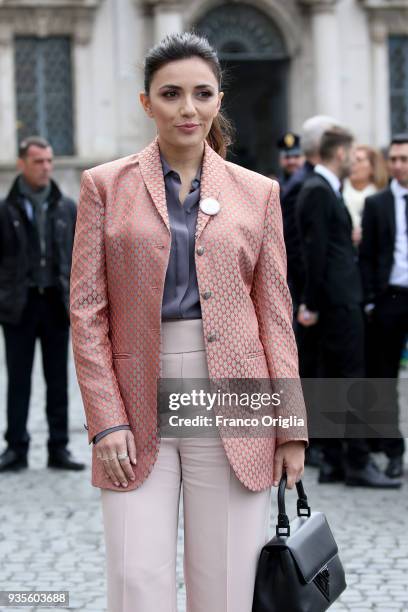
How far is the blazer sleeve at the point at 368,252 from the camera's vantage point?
7531mm

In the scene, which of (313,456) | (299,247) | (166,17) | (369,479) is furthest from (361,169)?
(166,17)

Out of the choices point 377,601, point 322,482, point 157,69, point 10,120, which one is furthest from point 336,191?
point 10,120

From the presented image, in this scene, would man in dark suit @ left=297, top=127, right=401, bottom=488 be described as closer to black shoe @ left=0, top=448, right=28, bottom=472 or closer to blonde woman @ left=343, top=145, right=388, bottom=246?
black shoe @ left=0, top=448, right=28, bottom=472

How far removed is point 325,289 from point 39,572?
8.38ft

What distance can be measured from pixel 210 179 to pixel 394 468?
4475 mm

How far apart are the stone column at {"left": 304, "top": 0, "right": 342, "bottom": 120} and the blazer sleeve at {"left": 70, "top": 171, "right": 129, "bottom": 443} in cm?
1717

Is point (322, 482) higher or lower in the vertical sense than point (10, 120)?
lower

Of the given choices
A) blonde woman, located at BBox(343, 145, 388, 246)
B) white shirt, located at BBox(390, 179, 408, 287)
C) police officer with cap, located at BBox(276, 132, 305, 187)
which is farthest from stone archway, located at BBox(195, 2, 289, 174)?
white shirt, located at BBox(390, 179, 408, 287)

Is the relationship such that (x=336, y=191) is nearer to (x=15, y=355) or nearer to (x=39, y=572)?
(x=15, y=355)

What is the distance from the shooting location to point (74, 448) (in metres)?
8.62

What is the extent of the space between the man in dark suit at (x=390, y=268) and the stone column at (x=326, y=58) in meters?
12.8

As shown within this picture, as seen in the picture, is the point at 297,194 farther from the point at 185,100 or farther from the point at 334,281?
the point at 185,100

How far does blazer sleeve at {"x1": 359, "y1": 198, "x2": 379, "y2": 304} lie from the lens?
24.7 feet

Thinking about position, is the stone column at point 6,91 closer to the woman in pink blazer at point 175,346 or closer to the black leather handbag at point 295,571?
the woman in pink blazer at point 175,346
